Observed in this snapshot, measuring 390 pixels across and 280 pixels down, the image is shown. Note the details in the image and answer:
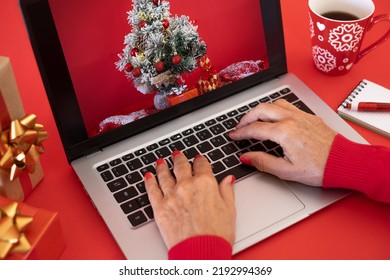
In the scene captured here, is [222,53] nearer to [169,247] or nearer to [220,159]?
[220,159]

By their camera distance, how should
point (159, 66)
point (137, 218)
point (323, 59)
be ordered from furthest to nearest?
1. point (323, 59)
2. point (159, 66)
3. point (137, 218)

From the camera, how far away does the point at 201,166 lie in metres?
0.83

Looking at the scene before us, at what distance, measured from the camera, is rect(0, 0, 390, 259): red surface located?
76cm

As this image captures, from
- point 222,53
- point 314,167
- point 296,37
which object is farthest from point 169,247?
point 296,37

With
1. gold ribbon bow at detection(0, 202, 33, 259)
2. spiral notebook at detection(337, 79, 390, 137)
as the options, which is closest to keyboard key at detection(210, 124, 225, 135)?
spiral notebook at detection(337, 79, 390, 137)

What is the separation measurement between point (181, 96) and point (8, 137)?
291 mm

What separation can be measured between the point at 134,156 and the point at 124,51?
164 millimetres

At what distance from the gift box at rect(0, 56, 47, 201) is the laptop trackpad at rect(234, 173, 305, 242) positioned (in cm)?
31

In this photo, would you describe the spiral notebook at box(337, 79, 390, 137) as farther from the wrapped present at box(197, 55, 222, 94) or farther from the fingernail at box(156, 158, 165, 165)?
the fingernail at box(156, 158, 165, 165)

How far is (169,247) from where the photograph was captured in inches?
28.9

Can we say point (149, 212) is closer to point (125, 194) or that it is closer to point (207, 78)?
point (125, 194)

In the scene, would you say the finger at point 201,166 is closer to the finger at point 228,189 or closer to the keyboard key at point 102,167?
the finger at point 228,189

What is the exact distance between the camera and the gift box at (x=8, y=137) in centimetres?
74

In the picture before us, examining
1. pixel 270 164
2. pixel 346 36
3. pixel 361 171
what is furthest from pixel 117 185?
pixel 346 36
